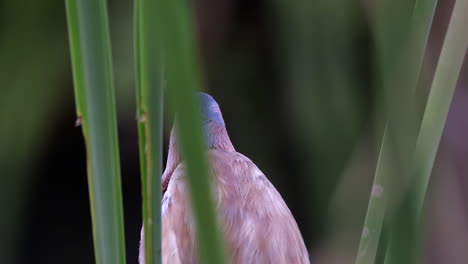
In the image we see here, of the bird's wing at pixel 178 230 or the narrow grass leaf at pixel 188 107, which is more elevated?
the narrow grass leaf at pixel 188 107

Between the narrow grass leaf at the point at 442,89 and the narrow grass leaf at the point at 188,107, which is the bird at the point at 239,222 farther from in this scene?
the narrow grass leaf at the point at 188,107

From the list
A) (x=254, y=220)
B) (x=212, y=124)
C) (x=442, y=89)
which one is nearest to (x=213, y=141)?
(x=212, y=124)

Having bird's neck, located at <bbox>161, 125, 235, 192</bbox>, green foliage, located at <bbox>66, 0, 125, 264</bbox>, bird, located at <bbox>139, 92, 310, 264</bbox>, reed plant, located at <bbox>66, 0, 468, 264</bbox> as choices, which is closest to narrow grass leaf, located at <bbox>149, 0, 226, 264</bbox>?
reed plant, located at <bbox>66, 0, 468, 264</bbox>

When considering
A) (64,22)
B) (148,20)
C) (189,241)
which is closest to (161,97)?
(148,20)

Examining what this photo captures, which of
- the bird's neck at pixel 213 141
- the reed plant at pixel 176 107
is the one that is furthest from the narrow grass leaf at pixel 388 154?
the bird's neck at pixel 213 141

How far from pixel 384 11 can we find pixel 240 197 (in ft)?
1.15

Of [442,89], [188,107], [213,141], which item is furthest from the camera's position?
[213,141]

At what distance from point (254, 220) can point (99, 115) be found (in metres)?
0.33

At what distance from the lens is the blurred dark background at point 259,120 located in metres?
0.96

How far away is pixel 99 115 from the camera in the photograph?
431 millimetres

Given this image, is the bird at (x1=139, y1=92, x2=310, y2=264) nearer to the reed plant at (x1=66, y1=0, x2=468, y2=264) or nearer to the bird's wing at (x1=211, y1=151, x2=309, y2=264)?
the bird's wing at (x1=211, y1=151, x2=309, y2=264)

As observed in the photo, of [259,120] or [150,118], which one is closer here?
[150,118]

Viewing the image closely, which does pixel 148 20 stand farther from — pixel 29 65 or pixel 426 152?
pixel 29 65

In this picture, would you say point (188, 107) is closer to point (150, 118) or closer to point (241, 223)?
point (150, 118)
